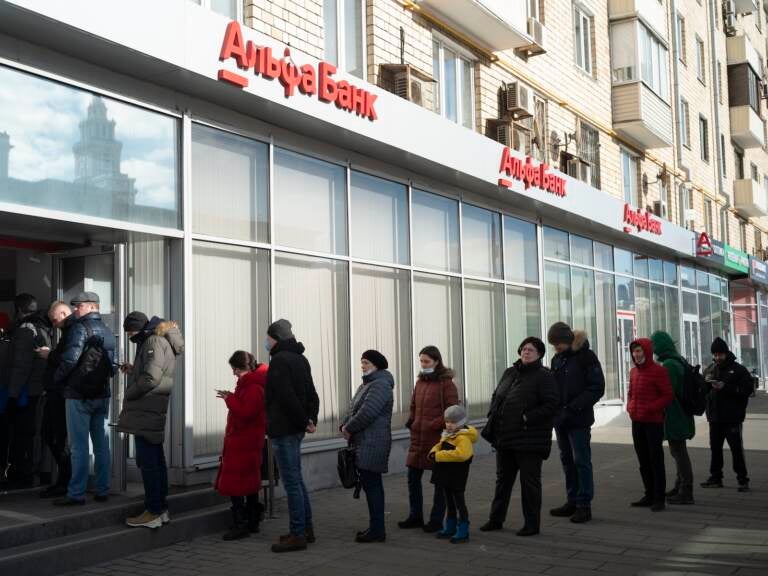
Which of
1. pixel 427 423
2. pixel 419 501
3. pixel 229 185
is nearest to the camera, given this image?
pixel 427 423

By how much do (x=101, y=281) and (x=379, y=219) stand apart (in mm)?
4357

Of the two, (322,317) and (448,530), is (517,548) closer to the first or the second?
(448,530)

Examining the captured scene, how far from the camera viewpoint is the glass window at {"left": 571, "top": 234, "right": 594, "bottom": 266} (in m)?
18.7

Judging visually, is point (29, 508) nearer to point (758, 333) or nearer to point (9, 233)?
point (9, 233)

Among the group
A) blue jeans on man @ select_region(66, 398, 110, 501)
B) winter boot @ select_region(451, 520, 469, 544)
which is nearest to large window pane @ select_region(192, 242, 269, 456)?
blue jeans on man @ select_region(66, 398, 110, 501)

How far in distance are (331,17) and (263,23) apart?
168cm

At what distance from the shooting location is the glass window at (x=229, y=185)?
935 cm

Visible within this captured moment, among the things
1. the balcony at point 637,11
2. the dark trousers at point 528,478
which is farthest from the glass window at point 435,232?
the balcony at point 637,11

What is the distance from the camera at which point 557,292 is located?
17.8m

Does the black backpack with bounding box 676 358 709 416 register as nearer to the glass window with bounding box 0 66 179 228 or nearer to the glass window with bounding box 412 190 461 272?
the glass window with bounding box 412 190 461 272

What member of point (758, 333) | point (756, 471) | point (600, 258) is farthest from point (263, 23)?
point (758, 333)

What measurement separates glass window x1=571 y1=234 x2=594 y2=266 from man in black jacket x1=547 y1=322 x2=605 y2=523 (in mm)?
10259

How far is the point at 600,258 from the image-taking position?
20.1 metres

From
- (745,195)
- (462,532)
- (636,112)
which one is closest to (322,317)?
(462,532)
